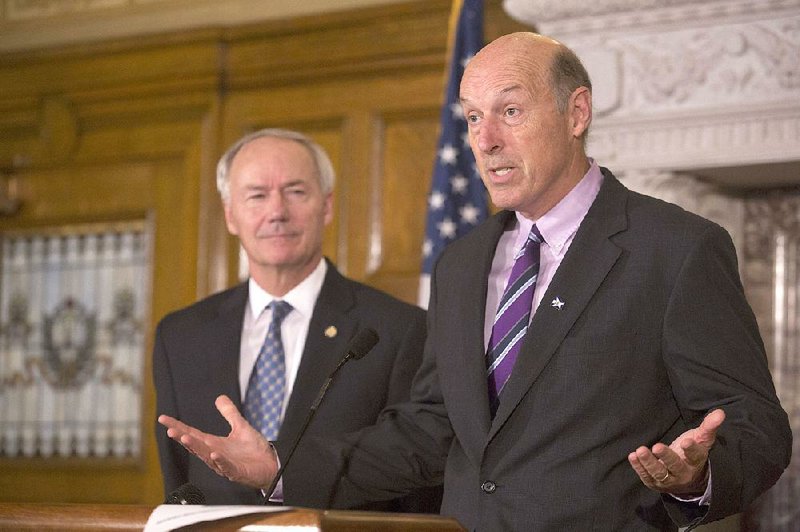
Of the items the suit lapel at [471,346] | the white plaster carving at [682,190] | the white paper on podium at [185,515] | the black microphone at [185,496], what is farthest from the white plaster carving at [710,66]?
the white paper on podium at [185,515]

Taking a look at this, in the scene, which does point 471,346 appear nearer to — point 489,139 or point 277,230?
point 489,139

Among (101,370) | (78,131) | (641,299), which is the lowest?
(101,370)

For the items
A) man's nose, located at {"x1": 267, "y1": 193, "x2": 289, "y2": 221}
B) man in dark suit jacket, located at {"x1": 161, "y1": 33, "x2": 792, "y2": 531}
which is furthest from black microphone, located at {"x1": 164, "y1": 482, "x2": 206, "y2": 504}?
man's nose, located at {"x1": 267, "y1": 193, "x2": 289, "y2": 221}

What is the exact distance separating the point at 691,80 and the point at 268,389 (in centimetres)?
173

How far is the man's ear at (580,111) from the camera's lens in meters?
2.57

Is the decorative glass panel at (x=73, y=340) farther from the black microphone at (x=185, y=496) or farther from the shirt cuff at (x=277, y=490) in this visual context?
the black microphone at (x=185, y=496)

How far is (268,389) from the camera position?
326 centimetres

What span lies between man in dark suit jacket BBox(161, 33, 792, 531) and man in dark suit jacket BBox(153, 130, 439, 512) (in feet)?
1.88

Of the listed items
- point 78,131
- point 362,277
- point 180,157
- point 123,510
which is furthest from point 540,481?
point 78,131

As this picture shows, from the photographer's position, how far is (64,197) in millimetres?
6125

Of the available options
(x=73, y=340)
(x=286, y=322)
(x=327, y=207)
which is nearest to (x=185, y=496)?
(x=286, y=322)

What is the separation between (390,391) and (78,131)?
330cm

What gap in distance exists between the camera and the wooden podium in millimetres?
1671

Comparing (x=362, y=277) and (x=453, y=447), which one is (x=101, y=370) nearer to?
(x=362, y=277)
